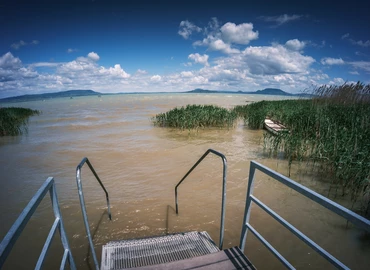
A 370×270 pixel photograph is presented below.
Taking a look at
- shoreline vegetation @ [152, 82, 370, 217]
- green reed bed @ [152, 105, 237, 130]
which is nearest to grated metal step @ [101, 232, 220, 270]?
shoreline vegetation @ [152, 82, 370, 217]

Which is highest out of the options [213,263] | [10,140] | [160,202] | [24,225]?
[24,225]

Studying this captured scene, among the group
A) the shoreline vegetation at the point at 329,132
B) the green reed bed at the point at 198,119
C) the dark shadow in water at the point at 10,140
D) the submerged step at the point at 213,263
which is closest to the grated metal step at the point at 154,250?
the submerged step at the point at 213,263

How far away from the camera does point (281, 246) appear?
3.91 m

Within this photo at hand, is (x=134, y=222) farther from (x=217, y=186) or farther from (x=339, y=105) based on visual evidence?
(x=339, y=105)

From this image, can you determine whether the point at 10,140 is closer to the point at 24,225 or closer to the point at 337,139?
the point at 24,225

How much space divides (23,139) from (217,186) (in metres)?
13.5

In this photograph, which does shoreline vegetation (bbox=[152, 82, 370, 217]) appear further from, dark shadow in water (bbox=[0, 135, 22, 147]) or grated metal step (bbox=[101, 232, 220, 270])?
dark shadow in water (bbox=[0, 135, 22, 147])

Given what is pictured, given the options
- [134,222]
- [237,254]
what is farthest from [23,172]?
[237,254]

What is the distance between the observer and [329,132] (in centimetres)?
762

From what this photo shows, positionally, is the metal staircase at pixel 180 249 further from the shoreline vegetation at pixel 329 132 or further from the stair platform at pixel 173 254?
the shoreline vegetation at pixel 329 132

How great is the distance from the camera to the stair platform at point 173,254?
2510 millimetres

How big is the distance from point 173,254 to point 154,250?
296mm

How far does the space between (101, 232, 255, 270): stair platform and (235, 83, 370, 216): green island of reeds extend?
11.6 ft

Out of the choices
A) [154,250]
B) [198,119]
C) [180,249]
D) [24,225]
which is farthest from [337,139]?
[198,119]
